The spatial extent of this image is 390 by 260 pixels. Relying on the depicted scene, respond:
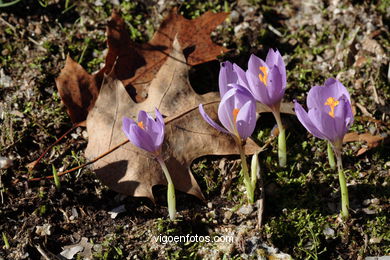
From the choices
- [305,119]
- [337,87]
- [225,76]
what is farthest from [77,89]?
[337,87]

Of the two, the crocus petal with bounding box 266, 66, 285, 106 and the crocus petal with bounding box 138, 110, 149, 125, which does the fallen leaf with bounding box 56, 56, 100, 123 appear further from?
the crocus petal with bounding box 266, 66, 285, 106

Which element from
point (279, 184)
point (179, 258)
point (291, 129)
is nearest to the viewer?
point (179, 258)

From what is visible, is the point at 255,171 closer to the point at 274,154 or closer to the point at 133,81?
the point at 274,154

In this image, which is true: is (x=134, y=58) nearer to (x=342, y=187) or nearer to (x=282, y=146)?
(x=282, y=146)

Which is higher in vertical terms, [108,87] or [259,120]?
[108,87]

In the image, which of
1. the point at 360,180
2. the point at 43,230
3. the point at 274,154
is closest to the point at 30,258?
the point at 43,230

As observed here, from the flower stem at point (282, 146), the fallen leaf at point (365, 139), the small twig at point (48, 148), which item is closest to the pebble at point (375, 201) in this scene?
the fallen leaf at point (365, 139)
